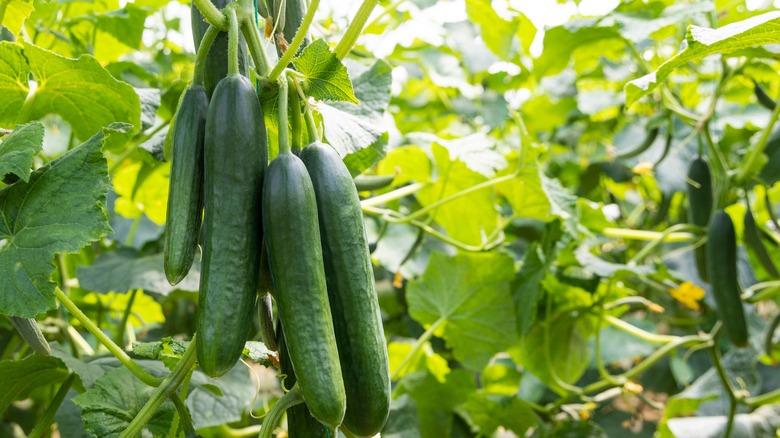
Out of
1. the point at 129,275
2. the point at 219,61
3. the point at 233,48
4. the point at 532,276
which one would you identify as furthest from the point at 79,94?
the point at 532,276

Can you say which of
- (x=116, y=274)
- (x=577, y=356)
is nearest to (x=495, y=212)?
(x=577, y=356)

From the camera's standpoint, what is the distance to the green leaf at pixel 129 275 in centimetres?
144

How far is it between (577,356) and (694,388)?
461mm

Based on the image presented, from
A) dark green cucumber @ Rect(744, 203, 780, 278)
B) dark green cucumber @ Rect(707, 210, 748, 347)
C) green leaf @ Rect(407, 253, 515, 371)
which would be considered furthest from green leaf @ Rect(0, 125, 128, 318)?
dark green cucumber @ Rect(744, 203, 780, 278)

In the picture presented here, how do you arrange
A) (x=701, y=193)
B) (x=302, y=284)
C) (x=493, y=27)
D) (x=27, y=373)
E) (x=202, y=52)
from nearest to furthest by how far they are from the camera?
1. (x=302, y=284)
2. (x=202, y=52)
3. (x=27, y=373)
4. (x=701, y=193)
5. (x=493, y=27)

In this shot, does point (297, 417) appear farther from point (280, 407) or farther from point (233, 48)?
point (233, 48)

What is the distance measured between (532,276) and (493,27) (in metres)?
0.96

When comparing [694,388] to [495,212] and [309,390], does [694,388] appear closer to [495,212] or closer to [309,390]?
[495,212]

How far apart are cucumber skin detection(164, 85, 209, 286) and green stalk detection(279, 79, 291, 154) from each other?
91mm

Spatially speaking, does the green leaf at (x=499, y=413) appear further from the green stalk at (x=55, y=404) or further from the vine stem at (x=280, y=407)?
the vine stem at (x=280, y=407)

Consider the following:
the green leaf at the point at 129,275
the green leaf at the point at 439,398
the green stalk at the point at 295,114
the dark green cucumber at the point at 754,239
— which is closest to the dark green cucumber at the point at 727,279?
the dark green cucumber at the point at 754,239

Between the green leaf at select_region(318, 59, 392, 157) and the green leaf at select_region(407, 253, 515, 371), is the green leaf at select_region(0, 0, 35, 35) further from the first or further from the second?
the green leaf at select_region(407, 253, 515, 371)

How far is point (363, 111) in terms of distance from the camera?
143 centimetres

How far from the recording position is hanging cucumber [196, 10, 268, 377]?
29.4 inches
